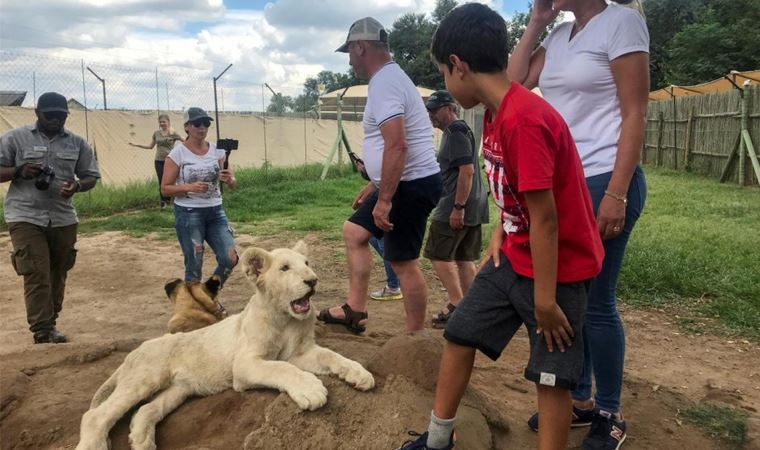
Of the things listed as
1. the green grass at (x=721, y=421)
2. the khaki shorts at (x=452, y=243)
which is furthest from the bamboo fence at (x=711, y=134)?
the green grass at (x=721, y=421)

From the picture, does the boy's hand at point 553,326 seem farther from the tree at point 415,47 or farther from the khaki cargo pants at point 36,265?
the tree at point 415,47

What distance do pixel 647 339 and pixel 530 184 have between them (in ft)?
12.3

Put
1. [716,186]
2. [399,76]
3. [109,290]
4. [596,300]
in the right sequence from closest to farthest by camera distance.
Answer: [596,300] < [399,76] < [109,290] < [716,186]

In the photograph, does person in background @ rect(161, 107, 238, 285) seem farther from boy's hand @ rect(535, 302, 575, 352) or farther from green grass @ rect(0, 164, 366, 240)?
boy's hand @ rect(535, 302, 575, 352)

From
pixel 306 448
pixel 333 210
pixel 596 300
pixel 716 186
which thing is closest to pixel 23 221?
pixel 306 448

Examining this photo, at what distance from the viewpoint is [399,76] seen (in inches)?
176

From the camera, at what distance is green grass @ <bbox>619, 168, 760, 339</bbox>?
5926 millimetres

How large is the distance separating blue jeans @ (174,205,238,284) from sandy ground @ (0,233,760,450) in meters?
0.65

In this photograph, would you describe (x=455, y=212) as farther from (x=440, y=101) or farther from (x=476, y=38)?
(x=476, y=38)

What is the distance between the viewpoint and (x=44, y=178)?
529 centimetres

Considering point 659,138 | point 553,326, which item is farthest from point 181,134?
point 659,138

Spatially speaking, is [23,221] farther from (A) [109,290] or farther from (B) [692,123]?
(B) [692,123]

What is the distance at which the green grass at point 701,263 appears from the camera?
19.4 ft

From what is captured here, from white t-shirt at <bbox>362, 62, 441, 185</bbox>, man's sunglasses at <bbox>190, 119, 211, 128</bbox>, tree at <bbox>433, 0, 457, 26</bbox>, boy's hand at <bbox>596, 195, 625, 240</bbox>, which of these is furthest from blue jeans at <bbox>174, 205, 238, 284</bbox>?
tree at <bbox>433, 0, 457, 26</bbox>
